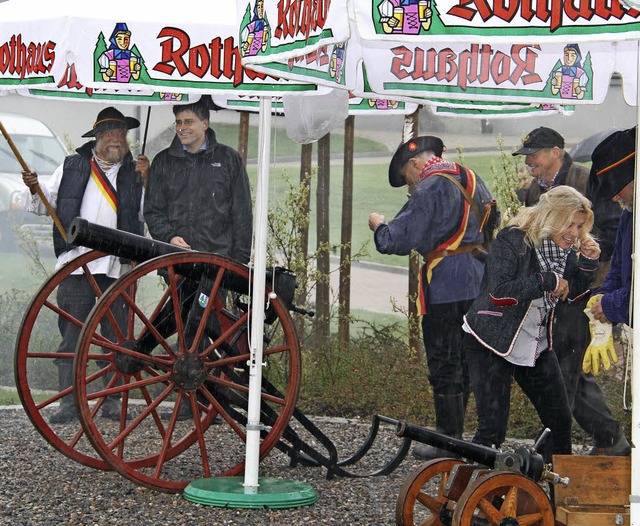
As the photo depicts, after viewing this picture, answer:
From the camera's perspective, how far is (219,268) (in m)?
5.90

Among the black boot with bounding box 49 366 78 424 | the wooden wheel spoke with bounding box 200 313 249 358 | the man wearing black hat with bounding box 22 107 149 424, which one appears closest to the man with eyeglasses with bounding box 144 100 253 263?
the man wearing black hat with bounding box 22 107 149 424

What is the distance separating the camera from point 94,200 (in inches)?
311

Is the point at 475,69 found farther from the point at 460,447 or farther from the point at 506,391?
the point at 460,447

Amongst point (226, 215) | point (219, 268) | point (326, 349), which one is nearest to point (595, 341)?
point (219, 268)

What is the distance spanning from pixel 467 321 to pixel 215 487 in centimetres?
134

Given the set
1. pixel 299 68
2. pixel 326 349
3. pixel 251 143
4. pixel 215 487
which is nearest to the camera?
pixel 299 68

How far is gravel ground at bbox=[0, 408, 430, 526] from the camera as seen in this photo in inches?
214

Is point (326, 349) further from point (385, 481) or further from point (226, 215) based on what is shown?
point (385, 481)

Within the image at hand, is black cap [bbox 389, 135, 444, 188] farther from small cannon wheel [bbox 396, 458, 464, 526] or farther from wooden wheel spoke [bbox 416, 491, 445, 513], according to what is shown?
wooden wheel spoke [bbox 416, 491, 445, 513]

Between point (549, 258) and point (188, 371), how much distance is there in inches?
66.2

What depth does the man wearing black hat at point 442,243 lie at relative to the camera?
6801 millimetres

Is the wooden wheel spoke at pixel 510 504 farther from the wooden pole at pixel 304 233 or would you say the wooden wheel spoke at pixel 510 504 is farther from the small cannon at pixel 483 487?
the wooden pole at pixel 304 233

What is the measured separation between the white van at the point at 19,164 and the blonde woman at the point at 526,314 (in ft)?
19.7

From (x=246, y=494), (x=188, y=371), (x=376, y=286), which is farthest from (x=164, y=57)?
(x=376, y=286)
